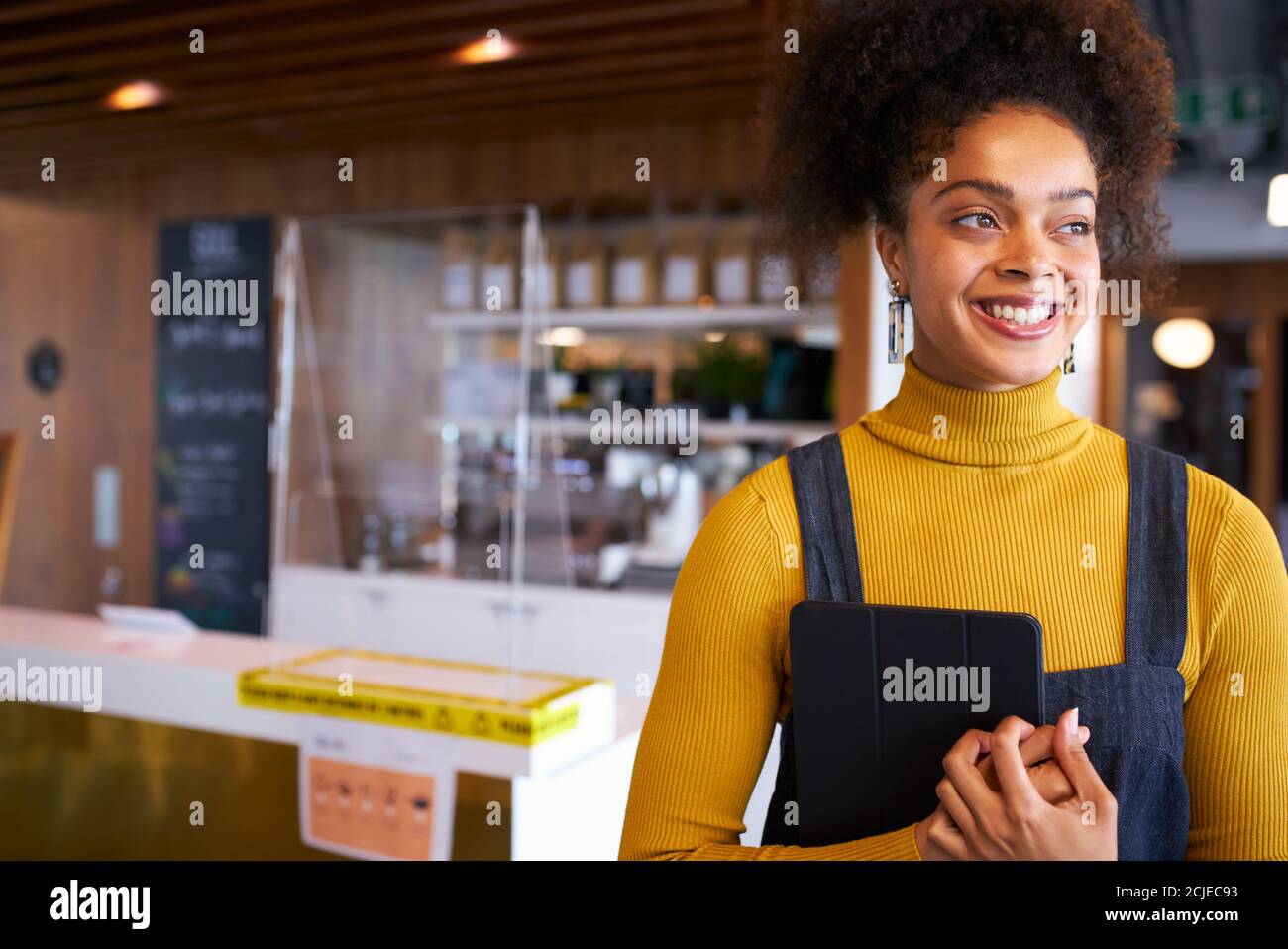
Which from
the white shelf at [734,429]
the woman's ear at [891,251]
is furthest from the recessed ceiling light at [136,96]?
the woman's ear at [891,251]

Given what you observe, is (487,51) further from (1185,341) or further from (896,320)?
(1185,341)

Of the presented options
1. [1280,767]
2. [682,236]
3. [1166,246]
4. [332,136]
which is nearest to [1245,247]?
[682,236]

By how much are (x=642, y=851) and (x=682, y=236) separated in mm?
3545

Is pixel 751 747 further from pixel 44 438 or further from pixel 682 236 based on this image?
pixel 44 438

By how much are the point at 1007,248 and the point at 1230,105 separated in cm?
415

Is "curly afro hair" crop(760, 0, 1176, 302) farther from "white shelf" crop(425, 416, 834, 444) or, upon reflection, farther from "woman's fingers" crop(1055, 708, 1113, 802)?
"white shelf" crop(425, 416, 834, 444)

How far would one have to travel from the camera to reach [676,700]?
0.99m

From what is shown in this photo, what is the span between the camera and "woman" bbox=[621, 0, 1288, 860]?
3.11 feet

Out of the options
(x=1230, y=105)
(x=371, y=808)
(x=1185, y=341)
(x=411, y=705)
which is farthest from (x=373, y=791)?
(x=1185, y=341)

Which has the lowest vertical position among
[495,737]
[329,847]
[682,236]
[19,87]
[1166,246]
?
[329,847]

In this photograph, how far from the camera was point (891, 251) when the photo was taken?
107cm
